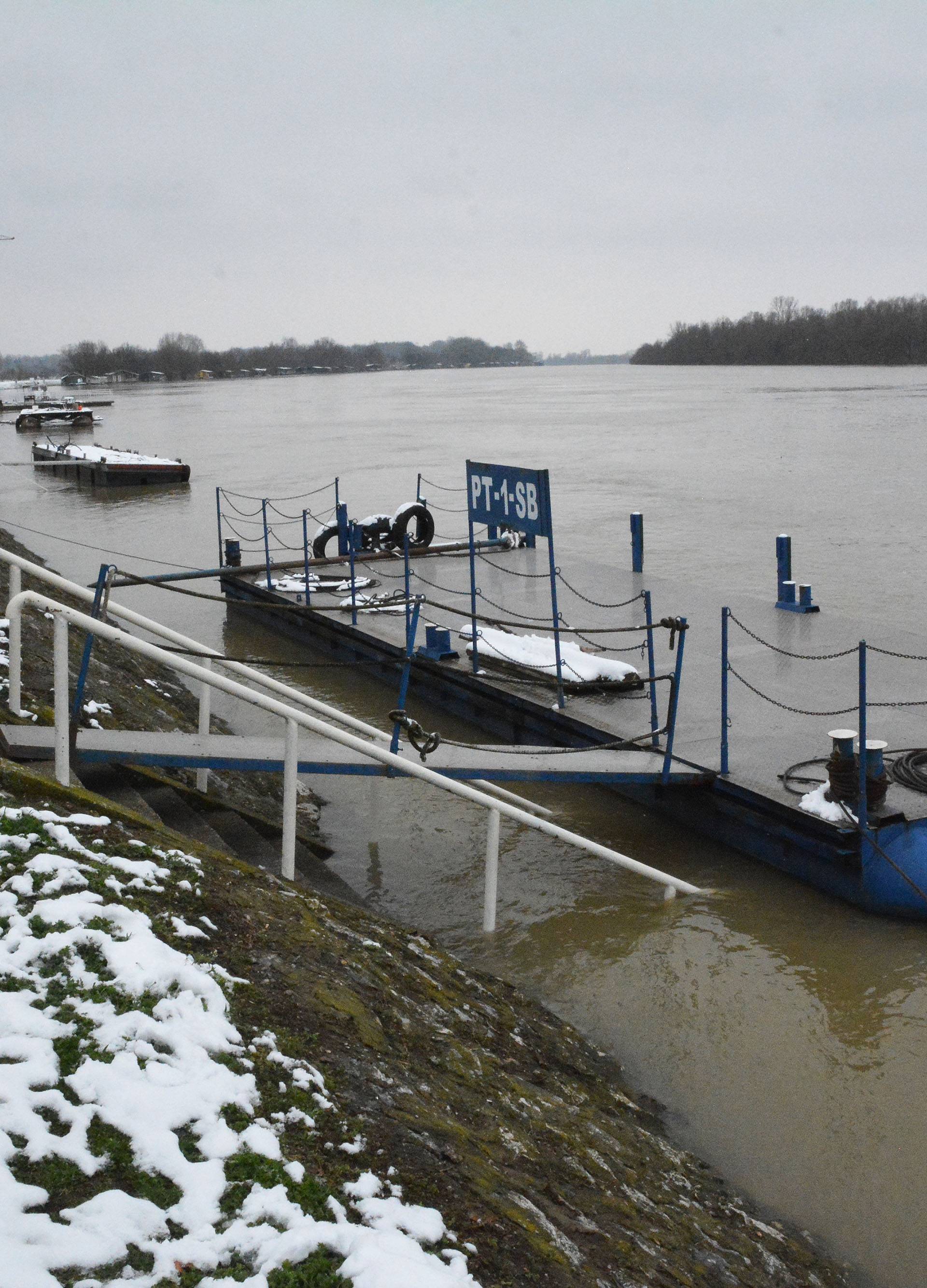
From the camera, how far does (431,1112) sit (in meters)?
4.02

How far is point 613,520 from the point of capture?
32.8 m

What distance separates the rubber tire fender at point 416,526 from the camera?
20.0 metres

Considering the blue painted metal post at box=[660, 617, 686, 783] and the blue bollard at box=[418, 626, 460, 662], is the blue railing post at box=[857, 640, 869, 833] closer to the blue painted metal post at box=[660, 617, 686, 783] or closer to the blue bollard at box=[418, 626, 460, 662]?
the blue painted metal post at box=[660, 617, 686, 783]

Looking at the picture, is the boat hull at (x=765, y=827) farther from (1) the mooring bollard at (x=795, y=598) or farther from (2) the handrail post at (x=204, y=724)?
(1) the mooring bollard at (x=795, y=598)

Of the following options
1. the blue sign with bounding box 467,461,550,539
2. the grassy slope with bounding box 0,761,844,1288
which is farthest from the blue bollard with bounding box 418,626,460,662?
the grassy slope with bounding box 0,761,844,1288

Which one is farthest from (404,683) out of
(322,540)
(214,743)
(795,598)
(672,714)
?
(322,540)

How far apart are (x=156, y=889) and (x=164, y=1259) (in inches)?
75.3

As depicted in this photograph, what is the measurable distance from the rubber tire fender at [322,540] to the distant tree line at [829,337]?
5167 inches

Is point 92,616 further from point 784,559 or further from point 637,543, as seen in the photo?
point 637,543

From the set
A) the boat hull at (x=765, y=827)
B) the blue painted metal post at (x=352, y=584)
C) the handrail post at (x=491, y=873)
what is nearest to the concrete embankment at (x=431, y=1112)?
the handrail post at (x=491, y=873)

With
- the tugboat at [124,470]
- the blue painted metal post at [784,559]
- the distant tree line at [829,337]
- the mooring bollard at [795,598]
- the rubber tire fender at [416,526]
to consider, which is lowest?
the mooring bollard at [795,598]

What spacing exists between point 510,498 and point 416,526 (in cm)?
920

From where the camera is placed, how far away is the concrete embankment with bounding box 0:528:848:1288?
3396 millimetres

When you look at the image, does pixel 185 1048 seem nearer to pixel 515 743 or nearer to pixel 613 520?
pixel 515 743
